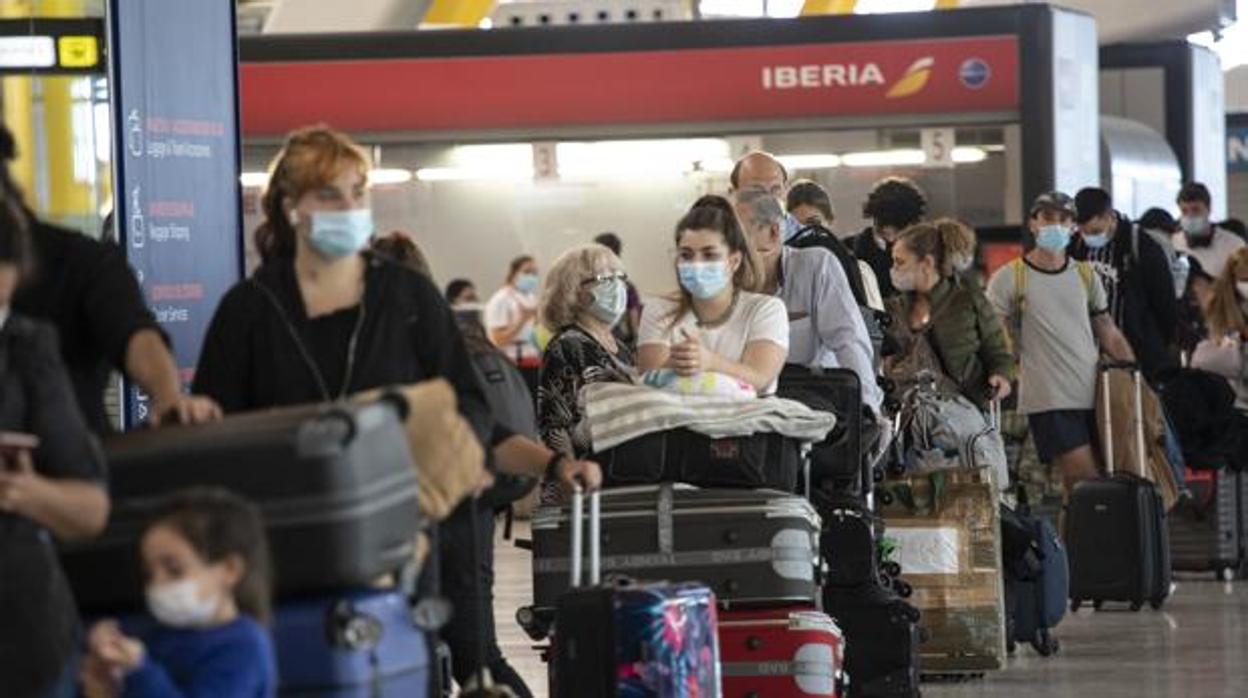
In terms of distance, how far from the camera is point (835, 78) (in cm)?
2205

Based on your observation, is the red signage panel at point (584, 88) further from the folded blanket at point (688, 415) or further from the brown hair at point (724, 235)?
the folded blanket at point (688, 415)

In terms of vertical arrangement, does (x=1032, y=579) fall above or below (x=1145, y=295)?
below

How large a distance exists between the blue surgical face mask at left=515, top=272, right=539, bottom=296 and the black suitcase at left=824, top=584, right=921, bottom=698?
12256 mm

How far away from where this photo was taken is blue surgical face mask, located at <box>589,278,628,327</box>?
10211 mm

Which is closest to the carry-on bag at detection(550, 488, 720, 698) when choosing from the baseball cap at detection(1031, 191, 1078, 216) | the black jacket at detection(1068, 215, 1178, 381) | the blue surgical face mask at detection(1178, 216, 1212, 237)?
the baseball cap at detection(1031, 191, 1078, 216)

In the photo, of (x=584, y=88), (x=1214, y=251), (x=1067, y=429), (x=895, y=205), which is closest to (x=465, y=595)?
(x=895, y=205)

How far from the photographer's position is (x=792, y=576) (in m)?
8.95

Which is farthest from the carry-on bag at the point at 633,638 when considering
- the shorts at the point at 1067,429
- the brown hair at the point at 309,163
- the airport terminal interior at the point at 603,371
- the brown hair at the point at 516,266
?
the brown hair at the point at 516,266

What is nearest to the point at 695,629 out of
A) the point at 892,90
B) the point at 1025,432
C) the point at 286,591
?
the point at 286,591

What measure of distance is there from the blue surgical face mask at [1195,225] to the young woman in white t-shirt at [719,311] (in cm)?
1054

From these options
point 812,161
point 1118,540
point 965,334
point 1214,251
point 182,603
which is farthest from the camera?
point 812,161

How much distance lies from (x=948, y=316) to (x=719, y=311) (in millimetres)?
3463

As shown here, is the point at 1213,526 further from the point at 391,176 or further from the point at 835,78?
the point at 391,176

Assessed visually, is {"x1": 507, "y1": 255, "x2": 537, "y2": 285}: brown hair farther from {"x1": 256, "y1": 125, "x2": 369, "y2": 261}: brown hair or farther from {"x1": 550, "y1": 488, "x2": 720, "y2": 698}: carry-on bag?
{"x1": 256, "y1": 125, "x2": 369, "y2": 261}: brown hair
